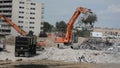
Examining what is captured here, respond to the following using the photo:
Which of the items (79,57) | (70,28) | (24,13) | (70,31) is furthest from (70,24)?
(24,13)

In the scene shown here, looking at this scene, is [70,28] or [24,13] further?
[24,13]

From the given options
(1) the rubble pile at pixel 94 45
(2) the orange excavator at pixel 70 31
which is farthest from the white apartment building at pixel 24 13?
(2) the orange excavator at pixel 70 31

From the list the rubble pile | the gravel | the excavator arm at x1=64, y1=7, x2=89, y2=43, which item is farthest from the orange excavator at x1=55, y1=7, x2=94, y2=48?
the gravel

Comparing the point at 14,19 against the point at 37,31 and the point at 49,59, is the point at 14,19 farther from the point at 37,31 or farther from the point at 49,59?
the point at 49,59

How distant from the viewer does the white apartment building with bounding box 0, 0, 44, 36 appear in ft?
486

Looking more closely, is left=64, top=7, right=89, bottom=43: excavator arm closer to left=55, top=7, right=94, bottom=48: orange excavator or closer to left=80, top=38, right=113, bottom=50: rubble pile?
left=55, top=7, right=94, bottom=48: orange excavator

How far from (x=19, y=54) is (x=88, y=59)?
35.9ft

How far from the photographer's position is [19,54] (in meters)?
52.4

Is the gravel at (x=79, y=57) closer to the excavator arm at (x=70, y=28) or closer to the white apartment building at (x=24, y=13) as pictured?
the excavator arm at (x=70, y=28)

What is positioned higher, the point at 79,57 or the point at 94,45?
the point at 94,45

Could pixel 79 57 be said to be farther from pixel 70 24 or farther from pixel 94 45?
pixel 94 45

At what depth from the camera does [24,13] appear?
6088 inches

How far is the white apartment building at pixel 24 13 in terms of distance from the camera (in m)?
148

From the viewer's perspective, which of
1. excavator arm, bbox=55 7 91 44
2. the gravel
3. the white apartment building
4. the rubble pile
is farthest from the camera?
the white apartment building
